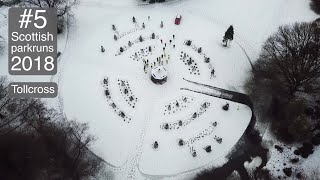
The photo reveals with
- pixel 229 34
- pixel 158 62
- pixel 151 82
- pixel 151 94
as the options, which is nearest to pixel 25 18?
pixel 158 62

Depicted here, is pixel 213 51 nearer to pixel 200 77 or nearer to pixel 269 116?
pixel 200 77

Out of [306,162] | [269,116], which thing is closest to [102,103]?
[269,116]

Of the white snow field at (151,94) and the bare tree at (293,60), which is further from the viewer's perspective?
the white snow field at (151,94)

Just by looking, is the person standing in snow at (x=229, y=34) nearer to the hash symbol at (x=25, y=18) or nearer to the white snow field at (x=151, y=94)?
the white snow field at (x=151, y=94)

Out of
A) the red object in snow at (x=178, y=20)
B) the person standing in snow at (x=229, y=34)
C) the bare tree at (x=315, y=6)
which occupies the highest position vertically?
the bare tree at (x=315, y=6)

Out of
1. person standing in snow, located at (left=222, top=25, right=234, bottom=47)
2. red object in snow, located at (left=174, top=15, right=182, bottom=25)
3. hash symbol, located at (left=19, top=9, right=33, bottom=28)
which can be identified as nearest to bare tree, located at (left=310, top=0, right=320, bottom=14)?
person standing in snow, located at (left=222, top=25, right=234, bottom=47)

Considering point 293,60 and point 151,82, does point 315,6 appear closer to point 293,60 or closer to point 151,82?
point 293,60

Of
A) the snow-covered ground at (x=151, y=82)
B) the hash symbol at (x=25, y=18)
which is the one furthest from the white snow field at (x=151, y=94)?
the hash symbol at (x=25, y=18)
